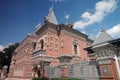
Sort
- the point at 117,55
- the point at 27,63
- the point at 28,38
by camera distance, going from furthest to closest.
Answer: the point at 28,38 → the point at 27,63 → the point at 117,55

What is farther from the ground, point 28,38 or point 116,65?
point 28,38

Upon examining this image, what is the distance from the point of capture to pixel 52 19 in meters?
20.3

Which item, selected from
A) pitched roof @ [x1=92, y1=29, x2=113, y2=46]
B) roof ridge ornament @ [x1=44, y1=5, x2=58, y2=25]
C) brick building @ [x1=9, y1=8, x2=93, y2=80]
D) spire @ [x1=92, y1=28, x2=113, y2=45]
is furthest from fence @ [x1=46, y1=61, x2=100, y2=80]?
roof ridge ornament @ [x1=44, y1=5, x2=58, y2=25]

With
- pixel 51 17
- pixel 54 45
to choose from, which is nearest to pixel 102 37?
pixel 54 45

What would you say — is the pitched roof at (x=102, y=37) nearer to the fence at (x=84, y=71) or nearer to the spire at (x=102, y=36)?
the spire at (x=102, y=36)

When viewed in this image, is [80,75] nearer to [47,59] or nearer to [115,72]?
[115,72]

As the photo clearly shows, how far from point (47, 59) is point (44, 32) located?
15.7ft

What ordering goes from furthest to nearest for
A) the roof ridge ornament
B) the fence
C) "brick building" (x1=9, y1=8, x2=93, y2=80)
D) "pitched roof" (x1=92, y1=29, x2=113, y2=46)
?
the roof ridge ornament, "brick building" (x1=9, y1=8, x2=93, y2=80), "pitched roof" (x1=92, y1=29, x2=113, y2=46), the fence

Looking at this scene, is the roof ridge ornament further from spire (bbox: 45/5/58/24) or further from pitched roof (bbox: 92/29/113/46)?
pitched roof (bbox: 92/29/113/46)

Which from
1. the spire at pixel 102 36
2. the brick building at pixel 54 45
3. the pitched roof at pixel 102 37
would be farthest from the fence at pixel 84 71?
the spire at pixel 102 36

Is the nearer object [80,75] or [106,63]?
[106,63]

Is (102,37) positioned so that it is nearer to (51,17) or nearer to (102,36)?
(102,36)

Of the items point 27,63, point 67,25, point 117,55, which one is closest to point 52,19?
point 67,25

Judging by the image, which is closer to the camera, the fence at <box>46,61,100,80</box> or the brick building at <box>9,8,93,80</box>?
the fence at <box>46,61,100,80</box>
